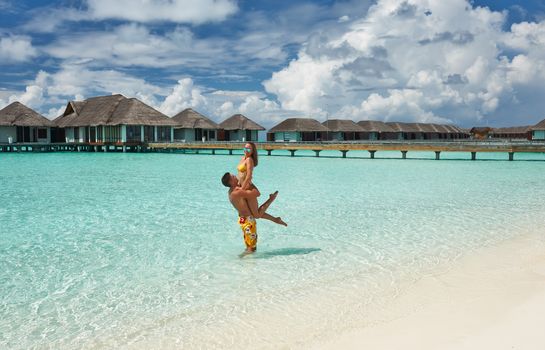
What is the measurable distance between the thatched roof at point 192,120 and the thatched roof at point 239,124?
1.68 m

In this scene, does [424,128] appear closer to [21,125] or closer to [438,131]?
[438,131]

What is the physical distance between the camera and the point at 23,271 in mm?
5867

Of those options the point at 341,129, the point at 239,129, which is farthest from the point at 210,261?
the point at 341,129

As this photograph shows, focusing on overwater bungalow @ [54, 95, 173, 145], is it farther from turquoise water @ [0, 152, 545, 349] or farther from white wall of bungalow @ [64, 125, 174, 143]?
turquoise water @ [0, 152, 545, 349]

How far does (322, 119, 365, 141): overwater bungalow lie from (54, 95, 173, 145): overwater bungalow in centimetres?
2272

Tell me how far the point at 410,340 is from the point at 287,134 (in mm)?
52331

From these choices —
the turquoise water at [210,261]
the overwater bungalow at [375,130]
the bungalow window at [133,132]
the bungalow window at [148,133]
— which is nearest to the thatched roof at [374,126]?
the overwater bungalow at [375,130]

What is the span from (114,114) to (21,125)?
28.5ft

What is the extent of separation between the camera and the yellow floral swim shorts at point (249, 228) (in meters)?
6.18

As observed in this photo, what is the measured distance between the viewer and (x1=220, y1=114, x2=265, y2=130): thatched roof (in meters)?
51.5

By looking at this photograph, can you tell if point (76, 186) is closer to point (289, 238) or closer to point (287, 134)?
point (289, 238)

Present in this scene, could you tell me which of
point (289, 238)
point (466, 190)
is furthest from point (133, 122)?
point (289, 238)

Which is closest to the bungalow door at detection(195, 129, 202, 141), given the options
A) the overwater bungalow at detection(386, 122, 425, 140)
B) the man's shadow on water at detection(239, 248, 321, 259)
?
the overwater bungalow at detection(386, 122, 425, 140)

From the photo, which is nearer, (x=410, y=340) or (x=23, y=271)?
(x=410, y=340)
